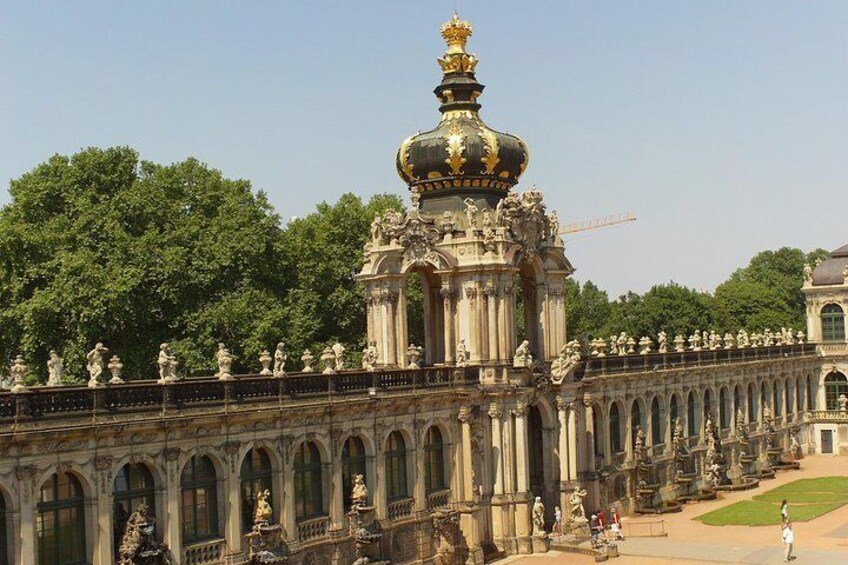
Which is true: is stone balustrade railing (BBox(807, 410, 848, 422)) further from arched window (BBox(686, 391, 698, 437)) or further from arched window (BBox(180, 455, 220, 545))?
arched window (BBox(180, 455, 220, 545))

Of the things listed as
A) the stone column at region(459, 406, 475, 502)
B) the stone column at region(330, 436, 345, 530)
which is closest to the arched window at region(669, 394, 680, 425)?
the stone column at region(459, 406, 475, 502)

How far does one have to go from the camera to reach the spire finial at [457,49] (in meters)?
53.7

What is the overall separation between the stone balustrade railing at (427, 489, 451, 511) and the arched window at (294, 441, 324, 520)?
6.59m

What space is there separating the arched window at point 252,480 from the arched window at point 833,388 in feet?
209

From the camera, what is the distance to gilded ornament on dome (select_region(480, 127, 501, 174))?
172 feet

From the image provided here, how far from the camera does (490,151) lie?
5231cm

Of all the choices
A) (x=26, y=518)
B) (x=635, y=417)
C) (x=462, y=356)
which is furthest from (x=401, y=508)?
(x=635, y=417)

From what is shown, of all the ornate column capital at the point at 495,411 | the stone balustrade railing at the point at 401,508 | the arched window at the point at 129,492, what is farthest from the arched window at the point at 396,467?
the arched window at the point at 129,492

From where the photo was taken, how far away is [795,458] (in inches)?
3278

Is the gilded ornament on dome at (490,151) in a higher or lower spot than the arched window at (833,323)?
higher

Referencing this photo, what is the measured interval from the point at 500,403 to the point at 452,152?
11.1 metres

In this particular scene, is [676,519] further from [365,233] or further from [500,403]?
[365,233]

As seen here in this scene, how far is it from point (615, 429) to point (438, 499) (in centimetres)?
1934

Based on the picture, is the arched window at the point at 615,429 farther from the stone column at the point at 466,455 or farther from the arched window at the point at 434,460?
the arched window at the point at 434,460
